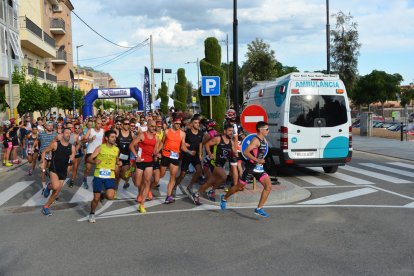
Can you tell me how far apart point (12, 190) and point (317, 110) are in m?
7.94

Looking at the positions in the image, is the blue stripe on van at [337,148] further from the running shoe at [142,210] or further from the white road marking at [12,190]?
the white road marking at [12,190]

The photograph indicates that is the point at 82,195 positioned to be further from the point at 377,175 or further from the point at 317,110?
the point at 377,175

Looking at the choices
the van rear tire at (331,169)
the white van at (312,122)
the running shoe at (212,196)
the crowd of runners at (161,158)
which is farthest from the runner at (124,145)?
the van rear tire at (331,169)

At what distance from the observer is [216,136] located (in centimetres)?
830

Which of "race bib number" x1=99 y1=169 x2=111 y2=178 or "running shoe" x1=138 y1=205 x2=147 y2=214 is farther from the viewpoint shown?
"running shoe" x1=138 y1=205 x2=147 y2=214

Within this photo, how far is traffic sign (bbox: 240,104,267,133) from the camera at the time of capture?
9500mm

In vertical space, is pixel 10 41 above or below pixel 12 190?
above

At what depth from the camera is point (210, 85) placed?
1217 cm

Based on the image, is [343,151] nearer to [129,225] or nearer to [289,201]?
[289,201]

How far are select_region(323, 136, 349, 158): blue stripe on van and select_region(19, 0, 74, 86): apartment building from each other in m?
24.7

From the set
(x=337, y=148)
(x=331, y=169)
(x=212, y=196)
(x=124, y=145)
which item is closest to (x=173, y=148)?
(x=212, y=196)

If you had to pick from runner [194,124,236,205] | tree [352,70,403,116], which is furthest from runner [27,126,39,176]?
tree [352,70,403,116]

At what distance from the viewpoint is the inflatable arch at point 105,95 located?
32594 millimetres

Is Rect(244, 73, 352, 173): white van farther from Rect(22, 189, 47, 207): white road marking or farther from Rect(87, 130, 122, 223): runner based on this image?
Rect(22, 189, 47, 207): white road marking
